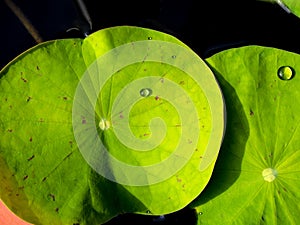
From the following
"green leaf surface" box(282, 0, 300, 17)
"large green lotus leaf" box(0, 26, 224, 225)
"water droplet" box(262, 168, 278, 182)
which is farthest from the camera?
"green leaf surface" box(282, 0, 300, 17)

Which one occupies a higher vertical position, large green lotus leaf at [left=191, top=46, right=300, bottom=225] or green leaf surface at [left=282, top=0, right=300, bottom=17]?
green leaf surface at [left=282, top=0, right=300, bottom=17]

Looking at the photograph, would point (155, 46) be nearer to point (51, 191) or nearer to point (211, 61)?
point (211, 61)

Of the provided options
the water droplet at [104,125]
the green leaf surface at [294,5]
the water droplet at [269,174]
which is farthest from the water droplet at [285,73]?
the water droplet at [104,125]

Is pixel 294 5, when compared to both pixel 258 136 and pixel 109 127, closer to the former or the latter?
pixel 258 136

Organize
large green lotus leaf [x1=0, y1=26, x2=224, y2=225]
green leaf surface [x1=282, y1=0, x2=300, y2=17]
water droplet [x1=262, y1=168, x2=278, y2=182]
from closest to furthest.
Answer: large green lotus leaf [x1=0, y1=26, x2=224, y2=225] → water droplet [x1=262, y1=168, x2=278, y2=182] → green leaf surface [x1=282, y1=0, x2=300, y2=17]

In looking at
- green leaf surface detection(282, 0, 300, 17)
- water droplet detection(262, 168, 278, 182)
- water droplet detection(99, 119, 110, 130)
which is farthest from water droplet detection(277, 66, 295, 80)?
water droplet detection(99, 119, 110, 130)

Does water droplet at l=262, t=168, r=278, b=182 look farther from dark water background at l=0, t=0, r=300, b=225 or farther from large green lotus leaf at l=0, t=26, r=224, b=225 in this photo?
dark water background at l=0, t=0, r=300, b=225

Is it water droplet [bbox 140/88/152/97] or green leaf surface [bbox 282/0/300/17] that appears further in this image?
green leaf surface [bbox 282/0/300/17]
